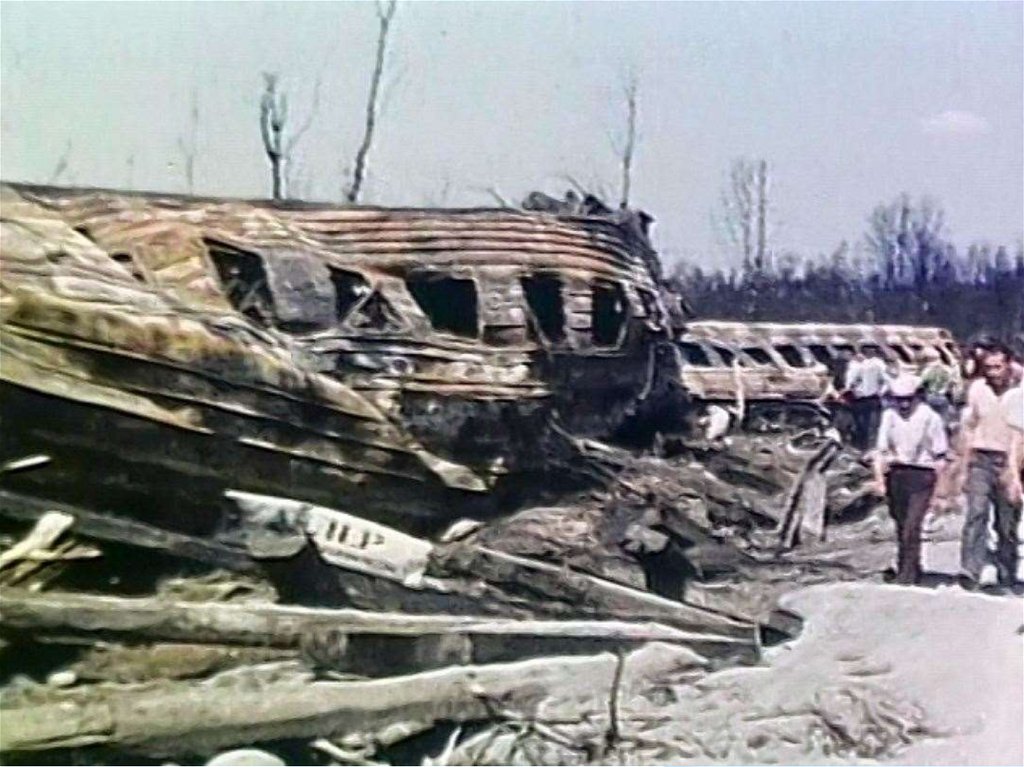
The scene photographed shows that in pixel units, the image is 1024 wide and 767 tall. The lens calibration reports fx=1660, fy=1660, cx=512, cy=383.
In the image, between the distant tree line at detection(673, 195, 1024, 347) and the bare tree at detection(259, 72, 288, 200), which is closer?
the bare tree at detection(259, 72, 288, 200)

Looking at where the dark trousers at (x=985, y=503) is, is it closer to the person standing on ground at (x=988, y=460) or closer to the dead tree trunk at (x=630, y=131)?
the person standing on ground at (x=988, y=460)

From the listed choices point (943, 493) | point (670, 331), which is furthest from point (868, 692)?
point (670, 331)

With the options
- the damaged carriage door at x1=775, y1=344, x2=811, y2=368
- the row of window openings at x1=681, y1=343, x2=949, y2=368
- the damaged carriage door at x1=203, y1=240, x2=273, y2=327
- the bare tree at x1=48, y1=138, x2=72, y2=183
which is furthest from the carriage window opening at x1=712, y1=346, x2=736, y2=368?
the bare tree at x1=48, y1=138, x2=72, y2=183

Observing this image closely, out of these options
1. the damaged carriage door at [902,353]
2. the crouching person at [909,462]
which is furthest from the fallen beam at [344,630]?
the damaged carriage door at [902,353]

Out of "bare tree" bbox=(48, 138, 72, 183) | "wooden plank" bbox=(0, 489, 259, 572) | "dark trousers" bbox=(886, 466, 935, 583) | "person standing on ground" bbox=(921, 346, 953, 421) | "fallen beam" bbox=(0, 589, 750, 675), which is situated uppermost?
"bare tree" bbox=(48, 138, 72, 183)

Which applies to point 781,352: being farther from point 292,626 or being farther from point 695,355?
point 292,626

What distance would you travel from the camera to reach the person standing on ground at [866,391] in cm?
416

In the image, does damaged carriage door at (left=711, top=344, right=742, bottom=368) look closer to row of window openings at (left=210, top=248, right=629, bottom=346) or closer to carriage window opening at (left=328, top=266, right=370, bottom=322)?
row of window openings at (left=210, top=248, right=629, bottom=346)

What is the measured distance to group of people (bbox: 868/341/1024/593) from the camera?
4168 mm

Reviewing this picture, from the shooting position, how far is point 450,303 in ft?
13.1

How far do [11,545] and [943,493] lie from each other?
2255 mm

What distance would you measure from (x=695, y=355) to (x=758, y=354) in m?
0.16

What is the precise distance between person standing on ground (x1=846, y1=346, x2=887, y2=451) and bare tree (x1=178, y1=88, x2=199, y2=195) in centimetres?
168

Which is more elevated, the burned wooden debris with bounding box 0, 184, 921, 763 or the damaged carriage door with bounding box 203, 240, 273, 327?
the damaged carriage door with bounding box 203, 240, 273, 327
